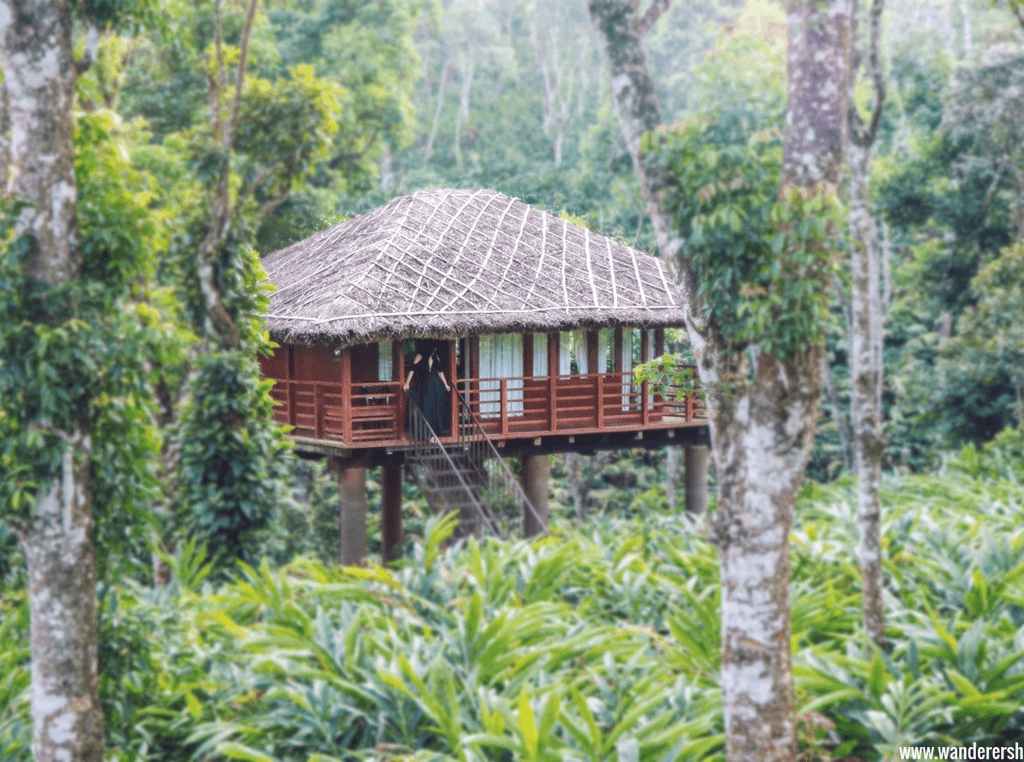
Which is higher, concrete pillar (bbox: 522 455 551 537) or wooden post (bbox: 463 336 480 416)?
wooden post (bbox: 463 336 480 416)

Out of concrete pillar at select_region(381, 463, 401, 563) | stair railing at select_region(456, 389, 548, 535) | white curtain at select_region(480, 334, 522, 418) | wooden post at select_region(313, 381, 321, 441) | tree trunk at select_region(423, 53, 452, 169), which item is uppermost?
tree trunk at select_region(423, 53, 452, 169)

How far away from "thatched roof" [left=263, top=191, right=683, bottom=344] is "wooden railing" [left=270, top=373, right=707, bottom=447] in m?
0.77

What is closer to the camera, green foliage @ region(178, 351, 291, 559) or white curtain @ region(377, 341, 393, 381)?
green foliage @ region(178, 351, 291, 559)

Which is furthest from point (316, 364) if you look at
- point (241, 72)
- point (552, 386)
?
point (241, 72)

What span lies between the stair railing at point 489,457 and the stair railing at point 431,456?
0.99 ft

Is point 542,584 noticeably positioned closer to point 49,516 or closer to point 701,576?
point 701,576

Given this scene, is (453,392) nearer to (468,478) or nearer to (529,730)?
(468,478)

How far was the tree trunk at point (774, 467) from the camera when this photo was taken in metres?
4.23

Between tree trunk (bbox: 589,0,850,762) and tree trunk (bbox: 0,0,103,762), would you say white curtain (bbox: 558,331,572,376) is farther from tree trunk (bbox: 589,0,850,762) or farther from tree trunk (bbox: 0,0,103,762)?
tree trunk (bbox: 589,0,850,762)

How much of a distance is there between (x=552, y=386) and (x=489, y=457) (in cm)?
140

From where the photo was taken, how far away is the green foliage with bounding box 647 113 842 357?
4.10 meters

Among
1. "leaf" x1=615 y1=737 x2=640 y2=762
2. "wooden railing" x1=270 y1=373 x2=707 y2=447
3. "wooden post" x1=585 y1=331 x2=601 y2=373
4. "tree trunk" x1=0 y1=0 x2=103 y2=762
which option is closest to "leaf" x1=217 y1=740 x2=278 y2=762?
"tree trunk" x1=0 y1=0 x2=103 y2=762

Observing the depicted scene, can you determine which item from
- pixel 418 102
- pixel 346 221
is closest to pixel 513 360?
pixel 346 221

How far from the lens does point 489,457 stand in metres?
12.8
